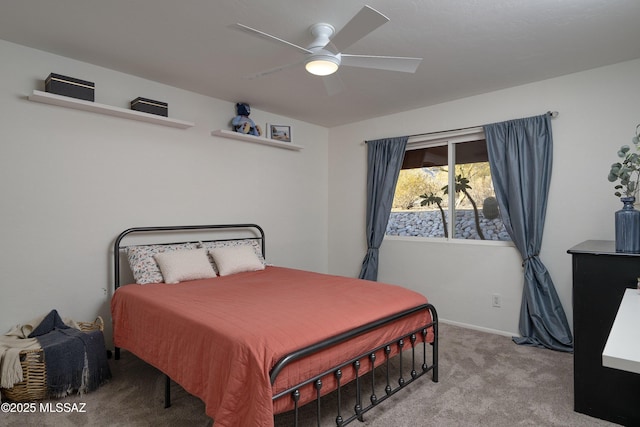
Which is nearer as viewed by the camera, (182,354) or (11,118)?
(182,354)

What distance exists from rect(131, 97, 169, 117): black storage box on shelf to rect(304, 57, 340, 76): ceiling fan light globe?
171 centimetres

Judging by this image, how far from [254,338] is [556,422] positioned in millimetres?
1827

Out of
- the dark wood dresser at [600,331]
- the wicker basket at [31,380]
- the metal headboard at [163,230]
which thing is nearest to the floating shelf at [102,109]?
the metal headboard at [163,230]

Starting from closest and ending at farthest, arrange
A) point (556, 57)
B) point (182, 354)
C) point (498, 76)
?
1. point (182, 354)
2. point (556, 57)
3. point (498, 76)

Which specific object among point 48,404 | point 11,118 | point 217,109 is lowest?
point 48,404

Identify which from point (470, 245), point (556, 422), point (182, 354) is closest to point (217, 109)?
point (182, 354)

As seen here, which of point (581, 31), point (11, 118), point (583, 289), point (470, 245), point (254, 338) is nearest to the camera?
point (254, 338)

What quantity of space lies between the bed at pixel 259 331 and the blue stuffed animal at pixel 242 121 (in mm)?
1349

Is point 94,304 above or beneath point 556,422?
above

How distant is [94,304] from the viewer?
2998mm

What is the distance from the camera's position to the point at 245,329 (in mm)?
1761

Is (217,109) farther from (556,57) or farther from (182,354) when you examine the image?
(556,57)

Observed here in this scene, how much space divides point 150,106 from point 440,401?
326 centimetres

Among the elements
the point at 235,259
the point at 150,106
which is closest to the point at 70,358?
the point at 235,259
